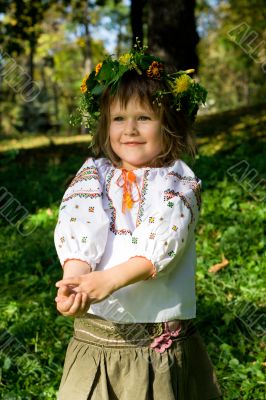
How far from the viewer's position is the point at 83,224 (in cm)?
205

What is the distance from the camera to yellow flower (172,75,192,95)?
226cm

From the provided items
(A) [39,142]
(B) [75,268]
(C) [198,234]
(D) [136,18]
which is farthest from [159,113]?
(A) [39,142]

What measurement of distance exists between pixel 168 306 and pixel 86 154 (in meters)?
6.57

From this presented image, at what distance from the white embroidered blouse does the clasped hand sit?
142mm

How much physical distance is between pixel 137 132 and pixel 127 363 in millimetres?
881

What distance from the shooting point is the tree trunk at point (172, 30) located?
6586mm

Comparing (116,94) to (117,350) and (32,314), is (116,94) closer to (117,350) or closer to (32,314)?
(117,350)

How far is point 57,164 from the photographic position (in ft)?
27.0

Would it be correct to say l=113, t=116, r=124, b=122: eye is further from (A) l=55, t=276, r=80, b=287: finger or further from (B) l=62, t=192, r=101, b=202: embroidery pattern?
(A) l=55, t=276, r=80, b=287: finger

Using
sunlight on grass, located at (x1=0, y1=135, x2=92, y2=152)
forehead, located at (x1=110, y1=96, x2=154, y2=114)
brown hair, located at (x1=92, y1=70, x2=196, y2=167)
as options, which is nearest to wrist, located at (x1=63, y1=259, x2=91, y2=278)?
brown hair, located at (x1=92, y1=70, x2=196, y2=167)

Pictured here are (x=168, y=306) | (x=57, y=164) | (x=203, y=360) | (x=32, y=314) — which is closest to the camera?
(x=168, y=306)

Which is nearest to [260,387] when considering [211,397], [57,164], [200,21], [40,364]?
[211,397]

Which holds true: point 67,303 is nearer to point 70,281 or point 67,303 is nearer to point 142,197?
point 70,281

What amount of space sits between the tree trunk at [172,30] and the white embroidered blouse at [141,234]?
468 centimetres
